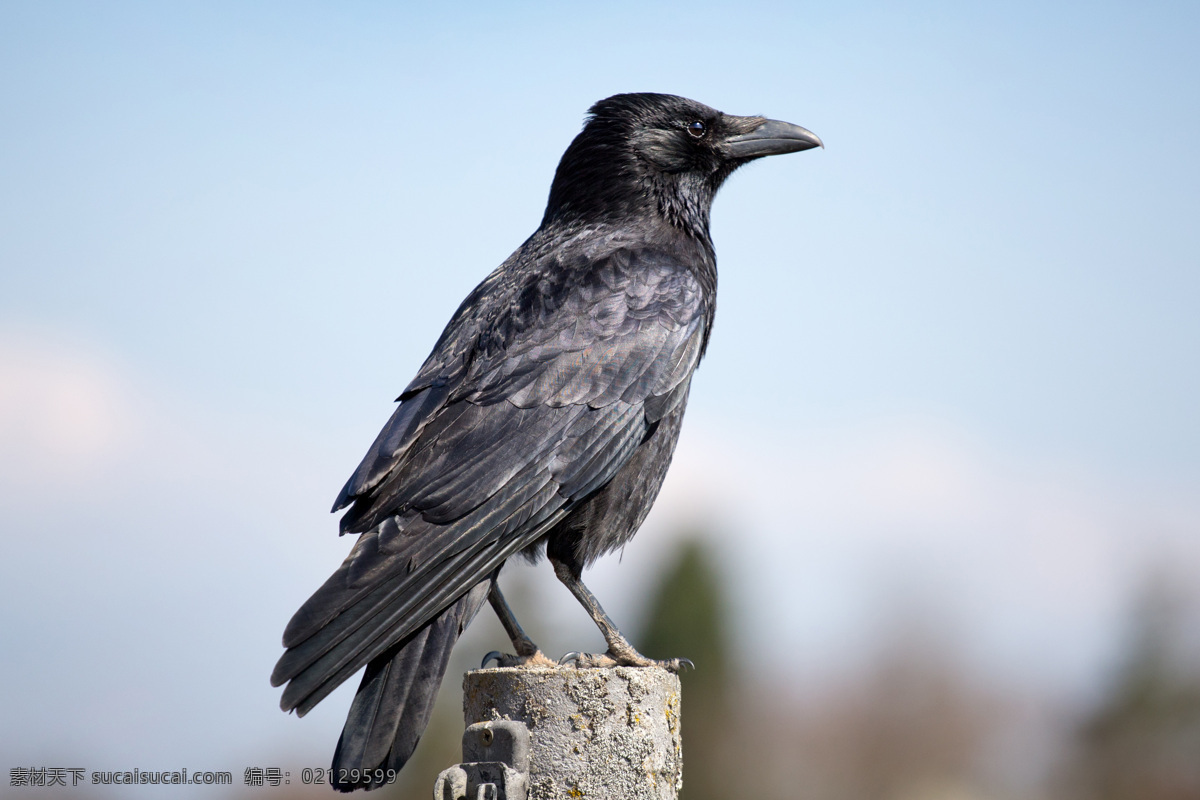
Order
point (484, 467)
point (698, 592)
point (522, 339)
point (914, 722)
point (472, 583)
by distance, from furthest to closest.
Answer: point (914, 722) → point (698, 592) → point (522, 339) → point (484, 467) → point (472, 583)

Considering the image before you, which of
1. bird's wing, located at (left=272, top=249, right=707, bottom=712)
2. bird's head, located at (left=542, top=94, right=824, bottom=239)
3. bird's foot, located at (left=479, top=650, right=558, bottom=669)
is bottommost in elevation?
bird's foot, located at (left=479, top=650, right=558, bottom=669)

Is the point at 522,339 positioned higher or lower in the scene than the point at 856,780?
higher

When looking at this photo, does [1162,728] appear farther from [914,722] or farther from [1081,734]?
[914,722]

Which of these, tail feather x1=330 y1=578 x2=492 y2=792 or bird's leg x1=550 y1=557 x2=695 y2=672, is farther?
bird's leg x1=550 y1=557 x2=695 y2=672

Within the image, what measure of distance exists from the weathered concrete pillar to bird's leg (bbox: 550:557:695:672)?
1.70 ft

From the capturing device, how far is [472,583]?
404 centimetres

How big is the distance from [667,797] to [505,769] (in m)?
0.64

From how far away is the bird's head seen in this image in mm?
5844

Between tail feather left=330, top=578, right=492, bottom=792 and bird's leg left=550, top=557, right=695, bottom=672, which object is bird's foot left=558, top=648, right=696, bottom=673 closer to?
bird's leg left=550, top=557, right=695, bottom=672

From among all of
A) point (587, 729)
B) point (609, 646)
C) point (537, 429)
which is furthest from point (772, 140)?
point (587, 729)

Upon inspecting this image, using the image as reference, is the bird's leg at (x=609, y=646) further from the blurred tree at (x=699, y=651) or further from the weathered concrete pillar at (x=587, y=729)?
the blurred tree at (x=699, y=651)

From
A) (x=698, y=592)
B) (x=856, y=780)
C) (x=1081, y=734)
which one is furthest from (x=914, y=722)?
(x=698, y=592)

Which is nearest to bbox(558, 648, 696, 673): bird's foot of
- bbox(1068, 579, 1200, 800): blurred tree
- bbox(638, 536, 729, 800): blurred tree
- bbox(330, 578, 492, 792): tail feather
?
bbox(330, 578, 492, 792): tail feather

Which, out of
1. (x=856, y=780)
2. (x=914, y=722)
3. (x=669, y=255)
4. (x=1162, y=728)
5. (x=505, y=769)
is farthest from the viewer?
(x=914, y=722)
